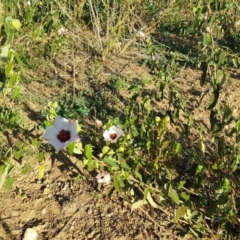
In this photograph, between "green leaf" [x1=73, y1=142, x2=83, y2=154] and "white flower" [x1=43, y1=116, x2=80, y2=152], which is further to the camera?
"green leaf" [x1=73, y1=142, x2=83, y2=154]

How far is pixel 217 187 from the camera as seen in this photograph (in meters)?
1.60

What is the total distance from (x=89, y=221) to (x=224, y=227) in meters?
0.54

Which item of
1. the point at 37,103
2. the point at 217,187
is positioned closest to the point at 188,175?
the point at 217,187

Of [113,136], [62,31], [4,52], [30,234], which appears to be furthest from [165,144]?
[62,31]

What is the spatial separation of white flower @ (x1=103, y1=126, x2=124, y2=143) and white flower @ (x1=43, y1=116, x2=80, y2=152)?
319 millimetres

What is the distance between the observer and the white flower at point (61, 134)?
5.08 ft

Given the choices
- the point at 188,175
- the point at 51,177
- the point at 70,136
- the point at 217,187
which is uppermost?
the point at 70,136

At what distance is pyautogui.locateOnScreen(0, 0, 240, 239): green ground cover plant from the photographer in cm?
168

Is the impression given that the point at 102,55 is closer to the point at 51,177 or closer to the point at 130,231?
the point at 51,177

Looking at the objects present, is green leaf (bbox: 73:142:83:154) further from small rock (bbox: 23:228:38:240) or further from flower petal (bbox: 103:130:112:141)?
small rock (bbox: 23:228:38:240)

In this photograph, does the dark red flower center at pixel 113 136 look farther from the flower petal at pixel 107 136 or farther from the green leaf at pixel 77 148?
the green leaf at pixel 77 148

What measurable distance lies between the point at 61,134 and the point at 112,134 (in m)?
0.39

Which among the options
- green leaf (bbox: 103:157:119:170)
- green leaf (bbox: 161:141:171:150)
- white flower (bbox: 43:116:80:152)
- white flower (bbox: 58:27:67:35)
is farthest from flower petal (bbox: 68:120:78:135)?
white flower (bbox: 58:27:67:35)

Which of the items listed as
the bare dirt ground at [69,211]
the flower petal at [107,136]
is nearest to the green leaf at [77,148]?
the flower petal at [107,136]
